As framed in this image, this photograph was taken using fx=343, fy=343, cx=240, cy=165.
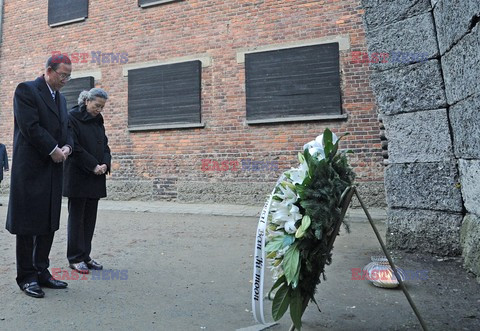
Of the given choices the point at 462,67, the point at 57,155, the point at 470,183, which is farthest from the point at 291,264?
the point at 462,67

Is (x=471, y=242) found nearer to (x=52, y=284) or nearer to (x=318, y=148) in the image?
(x=318, y=148)

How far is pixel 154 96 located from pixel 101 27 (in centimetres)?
295

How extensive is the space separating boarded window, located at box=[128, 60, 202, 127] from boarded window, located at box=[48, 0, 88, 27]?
275cm

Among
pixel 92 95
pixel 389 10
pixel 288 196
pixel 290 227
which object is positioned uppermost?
pixel 389 10

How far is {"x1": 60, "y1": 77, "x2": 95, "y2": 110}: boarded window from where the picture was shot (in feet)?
33.7

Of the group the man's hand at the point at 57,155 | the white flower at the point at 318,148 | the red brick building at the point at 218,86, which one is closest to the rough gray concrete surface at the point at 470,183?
the white flower at the point at 318,148

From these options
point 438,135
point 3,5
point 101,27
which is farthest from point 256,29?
point 3,5

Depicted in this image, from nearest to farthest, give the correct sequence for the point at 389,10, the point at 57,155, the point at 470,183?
the point at 57,155
the point at 470,183
the point at 389,10

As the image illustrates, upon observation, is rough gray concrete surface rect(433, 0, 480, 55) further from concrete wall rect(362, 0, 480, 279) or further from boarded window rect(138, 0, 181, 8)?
boarded window rect(138, 0, 181, 8)

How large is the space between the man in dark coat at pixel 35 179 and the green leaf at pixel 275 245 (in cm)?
211

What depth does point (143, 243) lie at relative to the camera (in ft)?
16.3

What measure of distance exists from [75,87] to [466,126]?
1031cm

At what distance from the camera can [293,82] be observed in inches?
322

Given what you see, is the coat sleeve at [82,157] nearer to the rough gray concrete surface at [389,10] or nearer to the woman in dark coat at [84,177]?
the woman in dark coat at [84,177]
